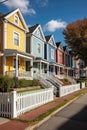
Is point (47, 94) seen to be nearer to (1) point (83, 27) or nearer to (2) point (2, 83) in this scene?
(2) point (2, 83)

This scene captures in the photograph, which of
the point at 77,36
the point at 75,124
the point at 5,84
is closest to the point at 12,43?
the point at 5,84

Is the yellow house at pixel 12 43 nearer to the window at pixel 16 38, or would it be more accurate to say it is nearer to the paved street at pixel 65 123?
the window at pixel 16 38

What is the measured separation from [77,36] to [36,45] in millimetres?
18188

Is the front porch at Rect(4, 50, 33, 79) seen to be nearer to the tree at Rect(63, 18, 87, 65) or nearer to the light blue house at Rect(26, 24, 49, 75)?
the light blue house at Rect(26, 24, 49, 75)

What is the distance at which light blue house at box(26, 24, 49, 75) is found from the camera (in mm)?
29984

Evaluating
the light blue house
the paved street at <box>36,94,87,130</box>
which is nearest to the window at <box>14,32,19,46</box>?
the light blue house

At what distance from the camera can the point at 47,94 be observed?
50.7ft

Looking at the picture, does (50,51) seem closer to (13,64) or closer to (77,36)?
(77,36)

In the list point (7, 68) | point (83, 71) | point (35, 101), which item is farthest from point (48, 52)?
point (83, 71)

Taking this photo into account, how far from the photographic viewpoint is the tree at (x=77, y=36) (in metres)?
47.1

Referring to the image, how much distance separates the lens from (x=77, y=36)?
47.4m

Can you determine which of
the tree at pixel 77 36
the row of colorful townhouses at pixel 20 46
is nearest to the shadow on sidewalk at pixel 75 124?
the row of colorful townhouses at pixel 20 46

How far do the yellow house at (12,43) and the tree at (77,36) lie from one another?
21.8 metres

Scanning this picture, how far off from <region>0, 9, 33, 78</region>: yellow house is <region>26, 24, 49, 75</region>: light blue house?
2291 mm
